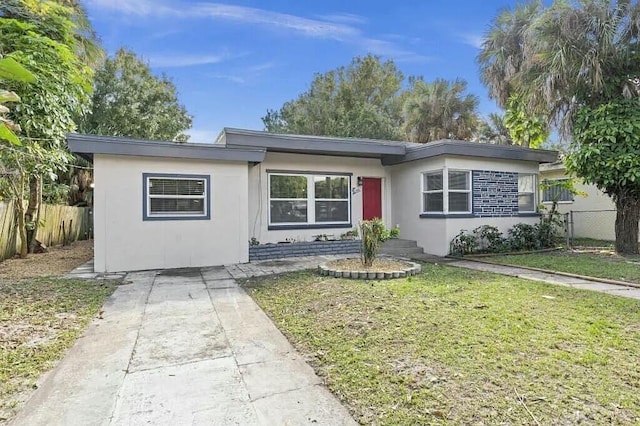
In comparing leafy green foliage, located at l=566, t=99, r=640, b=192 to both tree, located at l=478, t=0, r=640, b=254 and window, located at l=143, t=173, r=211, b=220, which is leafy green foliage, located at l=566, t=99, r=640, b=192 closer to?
tree, located at l=478, t=0, r=640, b=254

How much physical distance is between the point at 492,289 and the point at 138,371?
495 centimetres

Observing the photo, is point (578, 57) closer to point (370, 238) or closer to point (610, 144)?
point (610, 144)

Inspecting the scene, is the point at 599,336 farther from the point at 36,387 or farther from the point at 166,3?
the point at 166,3

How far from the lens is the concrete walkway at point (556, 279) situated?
5602 mm

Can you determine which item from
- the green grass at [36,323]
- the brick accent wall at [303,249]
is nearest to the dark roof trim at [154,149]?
the brick accent wall at [303,249]

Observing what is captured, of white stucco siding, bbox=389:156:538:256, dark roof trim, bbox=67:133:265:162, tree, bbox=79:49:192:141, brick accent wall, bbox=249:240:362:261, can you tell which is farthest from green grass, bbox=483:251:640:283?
tree, bbox=79:49:192:141

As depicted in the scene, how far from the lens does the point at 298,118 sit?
25016 millimetres

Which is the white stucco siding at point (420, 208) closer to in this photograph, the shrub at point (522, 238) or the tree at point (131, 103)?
the shrub at point (522, 238)

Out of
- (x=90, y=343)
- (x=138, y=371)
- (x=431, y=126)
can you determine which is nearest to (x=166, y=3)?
(x=90, y=343)

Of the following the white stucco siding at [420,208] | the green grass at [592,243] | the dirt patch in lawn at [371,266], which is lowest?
the dirt patch in lawn at [371,266]

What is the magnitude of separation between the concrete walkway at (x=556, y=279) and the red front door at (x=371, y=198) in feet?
11.7

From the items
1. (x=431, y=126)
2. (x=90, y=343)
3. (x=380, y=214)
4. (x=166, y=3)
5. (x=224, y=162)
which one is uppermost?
(x=166, y=3)

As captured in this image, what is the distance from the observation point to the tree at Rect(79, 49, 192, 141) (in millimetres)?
16125

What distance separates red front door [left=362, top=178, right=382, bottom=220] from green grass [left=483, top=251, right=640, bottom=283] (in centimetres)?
368
